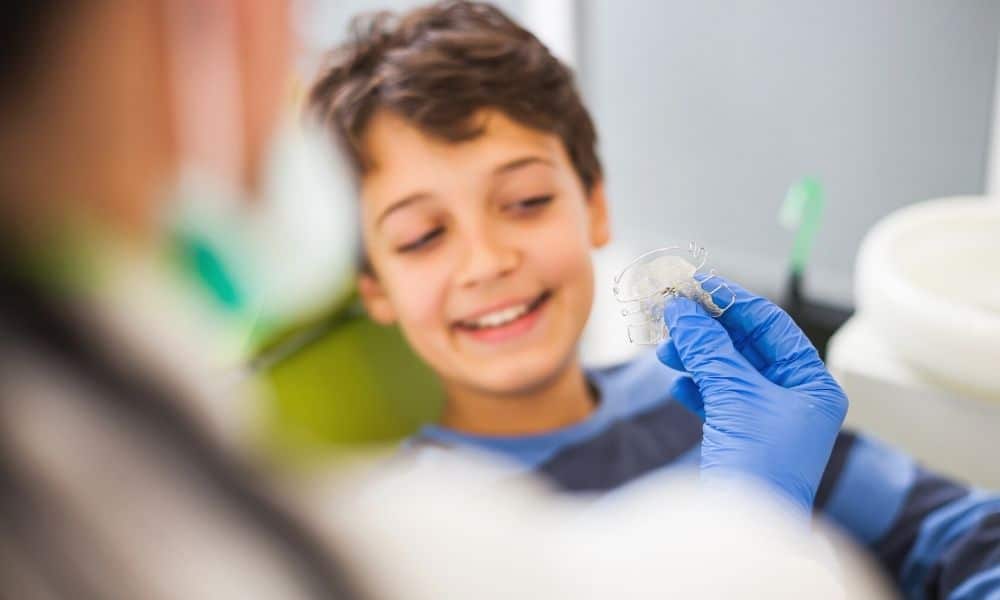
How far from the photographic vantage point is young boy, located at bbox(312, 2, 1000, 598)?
1044 mm

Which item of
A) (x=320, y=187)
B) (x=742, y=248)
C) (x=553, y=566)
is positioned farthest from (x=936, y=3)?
(x=553, y=566)

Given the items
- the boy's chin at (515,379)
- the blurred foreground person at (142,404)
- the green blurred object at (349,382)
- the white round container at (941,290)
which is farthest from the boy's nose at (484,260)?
the blurred foreground person at (142,404)

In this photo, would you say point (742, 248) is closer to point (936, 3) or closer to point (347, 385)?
point (936, 3)

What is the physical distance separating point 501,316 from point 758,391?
0.42 metres

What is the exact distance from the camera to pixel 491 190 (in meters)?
1.05

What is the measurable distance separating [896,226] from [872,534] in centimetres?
46

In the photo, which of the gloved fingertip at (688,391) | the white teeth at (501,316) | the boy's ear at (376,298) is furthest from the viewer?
the boy's ear at (376,298)

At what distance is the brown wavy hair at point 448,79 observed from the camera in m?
1.07

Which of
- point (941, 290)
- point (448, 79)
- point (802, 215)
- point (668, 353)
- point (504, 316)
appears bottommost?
point (802, 215)

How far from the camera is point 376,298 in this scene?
1.22 metres

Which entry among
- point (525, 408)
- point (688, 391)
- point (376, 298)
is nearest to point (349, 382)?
point (376, 298)

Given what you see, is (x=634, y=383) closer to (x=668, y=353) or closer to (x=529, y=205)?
(x=529, y=205)

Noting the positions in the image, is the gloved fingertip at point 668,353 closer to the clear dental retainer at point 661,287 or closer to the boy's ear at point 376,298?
the clear dental retainer at point 661,287

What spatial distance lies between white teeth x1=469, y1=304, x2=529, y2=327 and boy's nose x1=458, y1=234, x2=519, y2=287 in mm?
51
